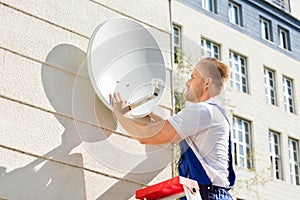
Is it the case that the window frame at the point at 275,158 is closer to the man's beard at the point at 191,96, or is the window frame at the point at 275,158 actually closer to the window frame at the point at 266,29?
the window frame at the point at 266,29

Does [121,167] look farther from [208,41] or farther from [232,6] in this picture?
[232,6]

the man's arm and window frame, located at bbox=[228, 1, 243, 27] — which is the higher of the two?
window frame, located at bbox=[228, 1, 243, 27]

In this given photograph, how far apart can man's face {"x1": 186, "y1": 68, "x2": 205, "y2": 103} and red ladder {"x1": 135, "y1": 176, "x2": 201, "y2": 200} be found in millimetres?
513

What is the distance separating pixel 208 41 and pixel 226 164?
590 inches

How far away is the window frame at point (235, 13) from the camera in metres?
19.2

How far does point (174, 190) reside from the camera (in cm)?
251

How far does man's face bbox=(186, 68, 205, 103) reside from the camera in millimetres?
2849

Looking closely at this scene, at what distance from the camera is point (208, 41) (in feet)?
57.6

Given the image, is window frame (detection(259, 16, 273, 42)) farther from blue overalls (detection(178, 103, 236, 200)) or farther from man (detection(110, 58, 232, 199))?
blue overalls (detection(178, 103, 236, 200))

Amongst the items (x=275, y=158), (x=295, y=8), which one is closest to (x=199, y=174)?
(x=275, y=158)

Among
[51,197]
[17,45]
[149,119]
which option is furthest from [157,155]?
[17,45]

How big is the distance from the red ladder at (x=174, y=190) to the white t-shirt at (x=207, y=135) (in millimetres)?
212

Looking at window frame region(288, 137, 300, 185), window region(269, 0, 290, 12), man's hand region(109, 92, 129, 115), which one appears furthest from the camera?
window region(269, 0, 290, 12)

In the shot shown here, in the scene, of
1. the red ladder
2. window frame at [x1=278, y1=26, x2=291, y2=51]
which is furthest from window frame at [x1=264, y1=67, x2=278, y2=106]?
the red ladder
